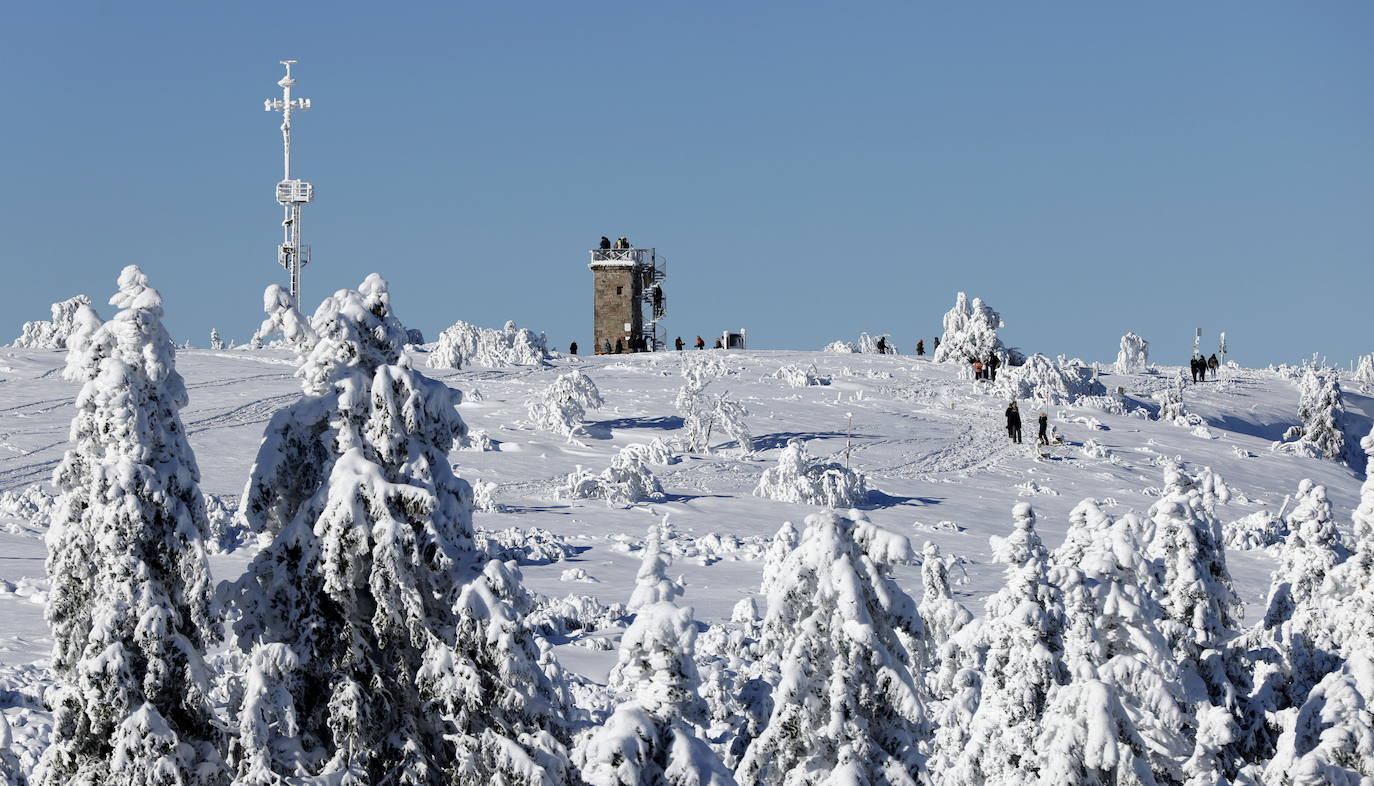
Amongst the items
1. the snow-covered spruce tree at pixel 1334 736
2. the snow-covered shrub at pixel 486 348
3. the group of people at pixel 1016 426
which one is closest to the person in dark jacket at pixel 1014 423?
the group of people at pixel 1016 426

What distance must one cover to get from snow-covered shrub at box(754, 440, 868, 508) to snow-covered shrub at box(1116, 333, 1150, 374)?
143 feet

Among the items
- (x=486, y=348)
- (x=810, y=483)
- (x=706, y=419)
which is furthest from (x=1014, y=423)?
(x=486, y=348)

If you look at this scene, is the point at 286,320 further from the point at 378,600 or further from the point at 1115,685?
the point at 1115,685

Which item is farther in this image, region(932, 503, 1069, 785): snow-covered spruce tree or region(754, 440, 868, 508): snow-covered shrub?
region(754, 440, 868, 508): snow-covered shrub

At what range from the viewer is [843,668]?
15656 mm

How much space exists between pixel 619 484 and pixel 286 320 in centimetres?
2418

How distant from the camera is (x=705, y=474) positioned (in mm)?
43812

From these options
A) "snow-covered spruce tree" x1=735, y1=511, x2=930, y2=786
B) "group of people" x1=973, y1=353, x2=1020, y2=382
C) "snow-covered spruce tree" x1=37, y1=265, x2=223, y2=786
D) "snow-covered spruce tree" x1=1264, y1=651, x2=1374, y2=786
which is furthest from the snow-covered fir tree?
"group of people" x1=973, y1=353, x2=1020, y2=382

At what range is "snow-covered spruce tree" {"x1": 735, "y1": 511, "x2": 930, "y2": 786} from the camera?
613 inches

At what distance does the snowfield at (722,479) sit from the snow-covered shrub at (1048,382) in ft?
1.54

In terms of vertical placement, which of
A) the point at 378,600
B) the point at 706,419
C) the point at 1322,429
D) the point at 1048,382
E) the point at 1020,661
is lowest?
the point at 1020,661

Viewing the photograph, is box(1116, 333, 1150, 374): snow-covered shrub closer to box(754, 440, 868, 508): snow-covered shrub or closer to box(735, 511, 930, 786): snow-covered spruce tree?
box(754, 440, 868, 508): snow-covered shrub

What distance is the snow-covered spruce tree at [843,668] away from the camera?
613 inches

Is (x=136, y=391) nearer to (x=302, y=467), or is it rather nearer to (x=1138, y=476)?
(x=302, y=467)
